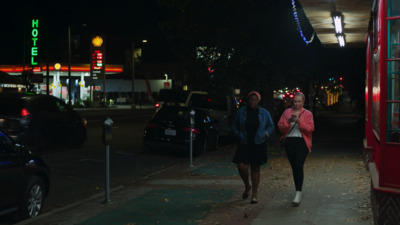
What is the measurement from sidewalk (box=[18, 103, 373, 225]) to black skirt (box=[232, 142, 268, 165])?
66 centimetres

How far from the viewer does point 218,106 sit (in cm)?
2144

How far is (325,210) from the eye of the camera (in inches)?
317

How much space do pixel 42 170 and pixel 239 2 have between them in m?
10.7

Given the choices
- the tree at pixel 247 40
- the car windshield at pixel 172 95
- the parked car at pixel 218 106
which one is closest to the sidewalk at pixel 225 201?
the tree at pixel 247 40

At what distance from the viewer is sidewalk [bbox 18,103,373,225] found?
25.3 ft

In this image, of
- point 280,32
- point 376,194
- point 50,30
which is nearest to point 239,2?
point 280,32

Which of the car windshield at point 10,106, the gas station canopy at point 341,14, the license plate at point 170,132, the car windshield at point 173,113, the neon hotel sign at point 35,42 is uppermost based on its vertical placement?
the neon hotel sign at point 35,42

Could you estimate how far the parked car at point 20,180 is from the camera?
7.42 metres

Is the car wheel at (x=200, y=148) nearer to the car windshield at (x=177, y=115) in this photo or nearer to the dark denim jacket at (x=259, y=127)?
the car windshield at (x=177, y=115)

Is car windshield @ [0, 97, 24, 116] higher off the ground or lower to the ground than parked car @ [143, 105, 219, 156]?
higher

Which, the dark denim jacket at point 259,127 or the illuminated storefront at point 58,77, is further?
the illuminated storefront at point 58,77

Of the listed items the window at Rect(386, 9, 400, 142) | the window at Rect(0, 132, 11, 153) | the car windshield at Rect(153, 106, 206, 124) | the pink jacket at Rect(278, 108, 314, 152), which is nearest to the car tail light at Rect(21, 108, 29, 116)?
the car windshield at Rect(153, 106, 206, 124)

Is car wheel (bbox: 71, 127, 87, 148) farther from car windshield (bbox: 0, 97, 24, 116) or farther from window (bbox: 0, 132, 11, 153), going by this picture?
window (bbox: 0, 132, 11, 153)

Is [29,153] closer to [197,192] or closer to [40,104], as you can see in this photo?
[197,192]
